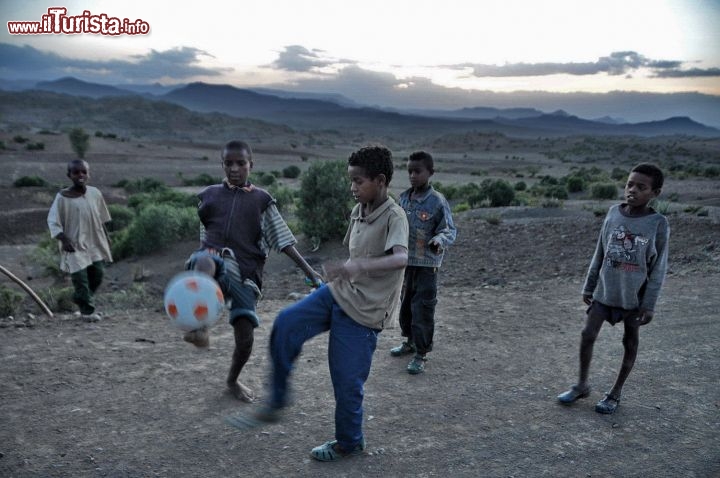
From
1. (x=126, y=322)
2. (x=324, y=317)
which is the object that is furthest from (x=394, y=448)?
(x=126, y=322)

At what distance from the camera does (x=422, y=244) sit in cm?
491

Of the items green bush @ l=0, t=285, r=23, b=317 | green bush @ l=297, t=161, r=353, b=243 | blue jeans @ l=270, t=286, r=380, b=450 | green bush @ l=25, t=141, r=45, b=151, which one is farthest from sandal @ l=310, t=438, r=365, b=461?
green bush @ l=25, t=141, r=45, b=151

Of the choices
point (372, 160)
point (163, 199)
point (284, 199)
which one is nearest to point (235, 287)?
point (372, 160)

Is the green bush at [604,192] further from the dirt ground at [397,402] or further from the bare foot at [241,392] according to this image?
the bare foot at [241,392]

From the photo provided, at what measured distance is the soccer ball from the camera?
11.1 ft

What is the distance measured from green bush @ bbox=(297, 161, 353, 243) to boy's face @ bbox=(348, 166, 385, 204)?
10046 millimetres

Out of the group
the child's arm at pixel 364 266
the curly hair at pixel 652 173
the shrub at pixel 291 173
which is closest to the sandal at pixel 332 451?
the child's arm at pixel 364 266

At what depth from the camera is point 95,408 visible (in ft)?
14.1

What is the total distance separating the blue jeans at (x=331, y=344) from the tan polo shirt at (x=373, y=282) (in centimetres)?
8

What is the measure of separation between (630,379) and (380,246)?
308cm

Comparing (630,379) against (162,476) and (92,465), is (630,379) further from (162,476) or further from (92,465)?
(92,465)

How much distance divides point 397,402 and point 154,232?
10229mm

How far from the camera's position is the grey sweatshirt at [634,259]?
4070 mm

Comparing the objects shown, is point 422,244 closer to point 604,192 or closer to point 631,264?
point 631,264
